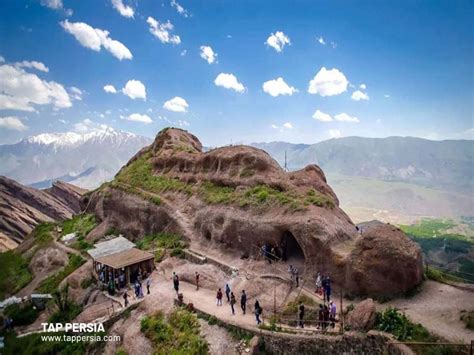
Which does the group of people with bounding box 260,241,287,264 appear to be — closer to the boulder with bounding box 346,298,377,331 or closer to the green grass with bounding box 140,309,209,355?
the green grass with bounding box 140,309,209,355

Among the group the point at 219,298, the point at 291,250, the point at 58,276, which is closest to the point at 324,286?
the point at 291,250

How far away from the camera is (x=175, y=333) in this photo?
2714 cm

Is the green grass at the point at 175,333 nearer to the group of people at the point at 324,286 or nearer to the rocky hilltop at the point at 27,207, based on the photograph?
the group of people at the point at 324,286

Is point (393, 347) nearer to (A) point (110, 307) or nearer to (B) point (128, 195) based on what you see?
(A) point (110, 307)

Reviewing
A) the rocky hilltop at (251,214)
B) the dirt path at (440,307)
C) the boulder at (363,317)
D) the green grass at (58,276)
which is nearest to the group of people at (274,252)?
the rocky hilltop at (251,214)

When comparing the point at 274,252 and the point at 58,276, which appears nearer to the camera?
the point at 274,252

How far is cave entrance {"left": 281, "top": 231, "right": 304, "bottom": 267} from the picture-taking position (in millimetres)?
32750

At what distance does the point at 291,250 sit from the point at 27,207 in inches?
4608

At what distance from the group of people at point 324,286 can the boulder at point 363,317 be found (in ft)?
11.0

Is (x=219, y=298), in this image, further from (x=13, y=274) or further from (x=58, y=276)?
(x=13, y=274)

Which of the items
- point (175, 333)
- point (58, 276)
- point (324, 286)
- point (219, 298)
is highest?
point (324, 286)

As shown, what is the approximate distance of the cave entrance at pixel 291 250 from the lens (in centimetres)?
3275

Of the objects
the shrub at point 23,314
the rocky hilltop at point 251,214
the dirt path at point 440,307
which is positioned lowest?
the shrub at point 23,314

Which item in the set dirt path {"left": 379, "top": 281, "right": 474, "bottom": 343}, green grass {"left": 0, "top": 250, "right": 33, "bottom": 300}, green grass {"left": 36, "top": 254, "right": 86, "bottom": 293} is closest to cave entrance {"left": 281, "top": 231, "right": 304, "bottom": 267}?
dirt path {"left": 379, "top": 281, "right": 474, "bottom": 343}
